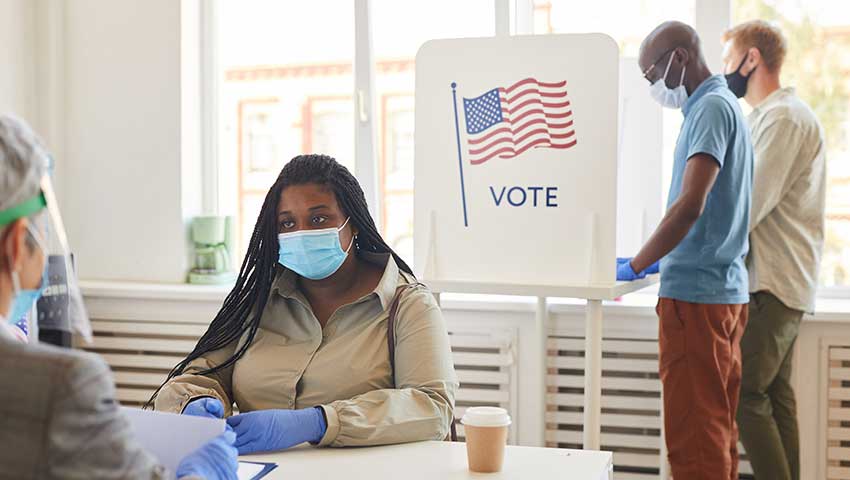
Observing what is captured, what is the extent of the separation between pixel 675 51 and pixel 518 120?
0.52 m

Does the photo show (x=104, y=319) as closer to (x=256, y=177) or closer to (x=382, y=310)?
(x=256, y=177)

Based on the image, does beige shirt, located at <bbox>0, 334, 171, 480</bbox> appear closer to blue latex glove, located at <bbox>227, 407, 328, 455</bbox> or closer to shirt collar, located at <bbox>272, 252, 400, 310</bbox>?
blue latex glove, located at <bbox>227, 407, 328, 455</bbox>

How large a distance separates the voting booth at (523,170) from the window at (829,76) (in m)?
1.05

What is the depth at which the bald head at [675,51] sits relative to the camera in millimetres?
2707

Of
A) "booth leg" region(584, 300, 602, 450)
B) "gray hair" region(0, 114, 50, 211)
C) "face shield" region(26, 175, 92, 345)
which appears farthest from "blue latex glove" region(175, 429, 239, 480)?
"booth leg" region(584, 300, 602, 450)

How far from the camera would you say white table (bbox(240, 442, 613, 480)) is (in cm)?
158

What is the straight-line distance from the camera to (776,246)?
9.52 ft

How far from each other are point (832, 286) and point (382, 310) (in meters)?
2.01

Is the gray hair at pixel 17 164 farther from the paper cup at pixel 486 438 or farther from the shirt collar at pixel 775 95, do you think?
the shirt collar at pixel 775 95

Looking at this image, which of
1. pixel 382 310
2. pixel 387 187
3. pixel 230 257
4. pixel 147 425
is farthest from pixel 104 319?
pixel 147 425

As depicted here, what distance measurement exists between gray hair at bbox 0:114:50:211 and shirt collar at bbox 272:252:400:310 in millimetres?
1102

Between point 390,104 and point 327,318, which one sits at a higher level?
point 390,104

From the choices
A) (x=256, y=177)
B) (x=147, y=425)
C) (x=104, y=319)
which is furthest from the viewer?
(x=256, y=177)

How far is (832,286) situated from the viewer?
3.35 metres
